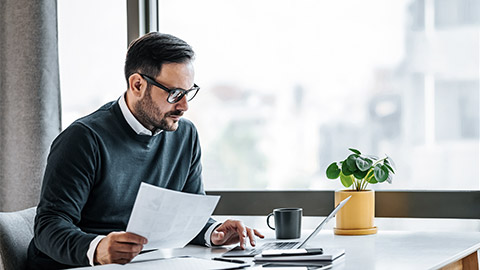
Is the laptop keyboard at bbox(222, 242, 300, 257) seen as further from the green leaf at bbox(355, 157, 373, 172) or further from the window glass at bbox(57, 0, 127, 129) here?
the window glass at bbox(57, 0, 127, 129)

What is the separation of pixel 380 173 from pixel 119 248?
0.96m

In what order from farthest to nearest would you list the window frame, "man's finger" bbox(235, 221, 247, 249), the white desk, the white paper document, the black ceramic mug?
the window frame → the black ceramic mug → "man's finger" bbox(235, 221, 247, 249) → the white desk → the white paper document

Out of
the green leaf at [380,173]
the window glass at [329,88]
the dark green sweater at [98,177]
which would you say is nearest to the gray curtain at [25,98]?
the window glass at [329,88]

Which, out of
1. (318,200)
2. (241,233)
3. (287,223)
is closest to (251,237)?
(241,233)

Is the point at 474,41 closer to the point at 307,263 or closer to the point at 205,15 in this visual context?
the point at 205,15

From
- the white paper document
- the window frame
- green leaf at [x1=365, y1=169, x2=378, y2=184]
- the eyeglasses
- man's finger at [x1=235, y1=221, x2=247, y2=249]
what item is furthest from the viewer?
the window frame

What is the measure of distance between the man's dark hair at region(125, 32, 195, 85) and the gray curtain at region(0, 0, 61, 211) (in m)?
0.71

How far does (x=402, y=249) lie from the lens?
1812mm

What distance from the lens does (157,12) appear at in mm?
2719

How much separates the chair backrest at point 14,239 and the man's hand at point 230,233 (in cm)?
53

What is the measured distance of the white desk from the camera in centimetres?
161

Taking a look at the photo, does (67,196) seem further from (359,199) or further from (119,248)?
(359,199)

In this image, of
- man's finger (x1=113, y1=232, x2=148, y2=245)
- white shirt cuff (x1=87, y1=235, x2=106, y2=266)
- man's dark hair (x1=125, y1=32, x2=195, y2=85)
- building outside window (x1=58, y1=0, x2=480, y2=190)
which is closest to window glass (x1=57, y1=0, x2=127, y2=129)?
building outside window (x1=58, y1=0, x2=480, y2=190)

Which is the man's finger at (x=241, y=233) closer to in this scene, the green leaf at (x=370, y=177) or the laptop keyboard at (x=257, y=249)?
the laptop keyboard at (x=257, y=249)
